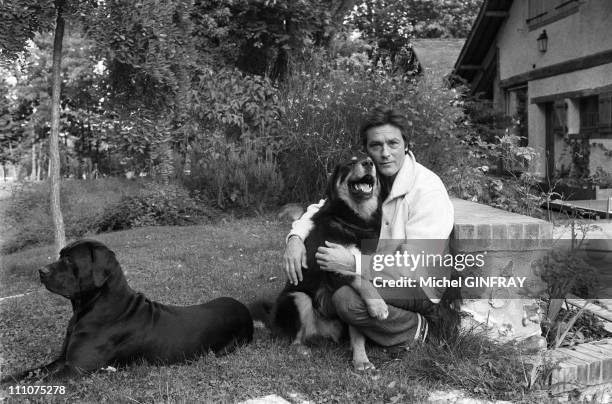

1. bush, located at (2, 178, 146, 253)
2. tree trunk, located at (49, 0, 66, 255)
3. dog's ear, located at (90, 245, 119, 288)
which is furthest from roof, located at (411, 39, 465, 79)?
dog's ear, located at (90, 245, 119, 288)

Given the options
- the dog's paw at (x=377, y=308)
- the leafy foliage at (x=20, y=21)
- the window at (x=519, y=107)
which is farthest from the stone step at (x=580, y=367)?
the window at (x=519, y=107)

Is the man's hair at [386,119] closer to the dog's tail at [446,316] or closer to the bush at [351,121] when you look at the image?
the dog's tail at [446,316]

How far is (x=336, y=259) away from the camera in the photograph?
3514mm

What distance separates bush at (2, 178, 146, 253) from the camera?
998 cm

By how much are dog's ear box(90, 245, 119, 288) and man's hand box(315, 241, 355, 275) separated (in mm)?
1283

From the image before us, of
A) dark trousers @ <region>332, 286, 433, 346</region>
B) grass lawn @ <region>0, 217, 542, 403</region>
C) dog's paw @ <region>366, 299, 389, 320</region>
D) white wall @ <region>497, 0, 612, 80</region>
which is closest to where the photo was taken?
grass lawn @ <region>0, 217, 542, 403</region>

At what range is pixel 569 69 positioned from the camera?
40.7 ft

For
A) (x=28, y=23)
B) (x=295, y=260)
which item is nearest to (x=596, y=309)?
(x=295, y=260)

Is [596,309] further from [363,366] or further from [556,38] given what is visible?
[556,38]

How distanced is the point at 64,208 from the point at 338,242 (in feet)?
27.7

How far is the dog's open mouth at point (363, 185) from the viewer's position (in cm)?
359

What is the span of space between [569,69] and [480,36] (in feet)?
13.5

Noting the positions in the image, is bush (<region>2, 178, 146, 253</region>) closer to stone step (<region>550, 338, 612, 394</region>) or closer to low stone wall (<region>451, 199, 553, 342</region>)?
low stone wall (<region>451, 199, 553, 342</region>)

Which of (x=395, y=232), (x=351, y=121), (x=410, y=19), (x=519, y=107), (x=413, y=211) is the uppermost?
(x=410, y=19)
